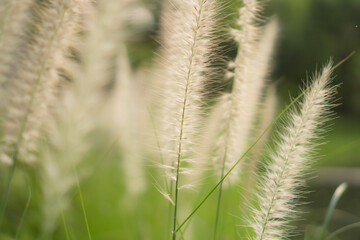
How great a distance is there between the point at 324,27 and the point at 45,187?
355 centimetres

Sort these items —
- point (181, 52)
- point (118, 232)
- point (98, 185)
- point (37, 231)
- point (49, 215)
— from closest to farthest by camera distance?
point (181, 52) → point (49, 215) → point (37, 231) → point (118, 232) → point (98, 185)

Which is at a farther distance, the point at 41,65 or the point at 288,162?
the point at 41,65

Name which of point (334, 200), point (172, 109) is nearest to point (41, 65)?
point (172, 109)

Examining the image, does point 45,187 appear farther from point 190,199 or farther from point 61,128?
point 190,199

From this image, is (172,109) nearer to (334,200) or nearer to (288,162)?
(288,162)

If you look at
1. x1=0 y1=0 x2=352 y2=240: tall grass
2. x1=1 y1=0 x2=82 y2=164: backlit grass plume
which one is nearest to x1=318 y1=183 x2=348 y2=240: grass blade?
x1=0 y1=0 x2=352 y2=240: tall grass

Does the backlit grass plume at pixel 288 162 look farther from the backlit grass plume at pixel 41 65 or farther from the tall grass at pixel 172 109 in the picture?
the backlit grass plume at pixel 41 65

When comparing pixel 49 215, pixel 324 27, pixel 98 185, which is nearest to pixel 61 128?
pixel 49 215

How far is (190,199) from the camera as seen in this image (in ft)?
4.58

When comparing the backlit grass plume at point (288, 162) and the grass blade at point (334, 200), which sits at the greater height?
the backlit grass plume at point (288, 162)

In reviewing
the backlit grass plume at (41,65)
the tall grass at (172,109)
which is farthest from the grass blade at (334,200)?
the backlit grass plume at (41,65)

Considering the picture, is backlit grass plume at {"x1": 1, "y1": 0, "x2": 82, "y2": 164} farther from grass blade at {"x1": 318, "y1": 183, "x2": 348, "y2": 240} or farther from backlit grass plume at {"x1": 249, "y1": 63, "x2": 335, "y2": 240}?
grass blade at {"x1": 318, "y1": 183, "x2": 348, "y2": 240}

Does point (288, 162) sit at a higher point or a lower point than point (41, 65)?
lower

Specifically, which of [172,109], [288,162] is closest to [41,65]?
[172,109]
